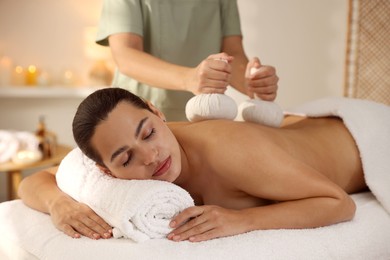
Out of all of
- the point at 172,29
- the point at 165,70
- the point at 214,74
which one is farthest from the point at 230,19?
the point at 214,74

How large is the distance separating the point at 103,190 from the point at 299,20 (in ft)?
8.19

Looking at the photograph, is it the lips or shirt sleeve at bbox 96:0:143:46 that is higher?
shirt sleeve at bbox 96:0:143:46

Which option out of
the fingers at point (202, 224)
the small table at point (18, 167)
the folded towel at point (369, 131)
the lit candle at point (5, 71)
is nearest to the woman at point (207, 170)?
the fingers at point (202, 224)

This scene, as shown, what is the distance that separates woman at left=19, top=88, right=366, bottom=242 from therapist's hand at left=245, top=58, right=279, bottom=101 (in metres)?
0.21

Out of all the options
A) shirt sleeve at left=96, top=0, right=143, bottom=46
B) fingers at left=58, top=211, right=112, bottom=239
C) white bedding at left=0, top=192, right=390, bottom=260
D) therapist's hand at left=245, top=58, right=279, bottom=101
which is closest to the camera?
white bedding at left=0, top=192, right=390, bottom=260

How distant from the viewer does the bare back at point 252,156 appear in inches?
58.2

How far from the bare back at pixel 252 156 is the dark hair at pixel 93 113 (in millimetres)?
238

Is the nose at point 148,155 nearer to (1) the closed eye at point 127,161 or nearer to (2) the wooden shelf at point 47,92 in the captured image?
(1) the closed eye at point 127,161

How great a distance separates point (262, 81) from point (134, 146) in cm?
56

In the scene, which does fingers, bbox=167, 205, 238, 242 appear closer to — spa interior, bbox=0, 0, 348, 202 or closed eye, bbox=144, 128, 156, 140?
closed eye, bbox=144, 128, 156, 140

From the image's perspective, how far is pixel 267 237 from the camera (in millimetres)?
1362

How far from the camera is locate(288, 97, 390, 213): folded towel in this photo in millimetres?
1727

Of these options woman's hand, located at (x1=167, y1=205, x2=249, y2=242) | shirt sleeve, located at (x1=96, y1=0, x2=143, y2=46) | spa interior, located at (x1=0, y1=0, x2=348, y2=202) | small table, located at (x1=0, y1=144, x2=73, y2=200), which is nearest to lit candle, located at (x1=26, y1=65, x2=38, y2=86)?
spa interior, located at (x1=0, y1=0, x2=348, y2=202)

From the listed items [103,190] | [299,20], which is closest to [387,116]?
[103,190]
